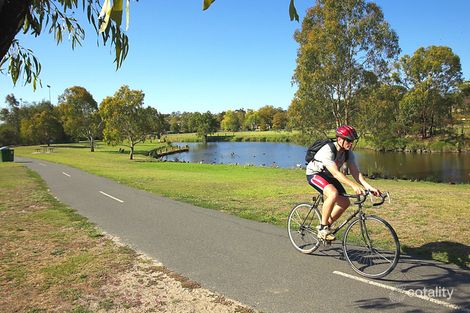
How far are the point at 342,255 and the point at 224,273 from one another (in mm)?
2046

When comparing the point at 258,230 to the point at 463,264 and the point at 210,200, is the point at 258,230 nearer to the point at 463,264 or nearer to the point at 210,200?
the point at 463,264

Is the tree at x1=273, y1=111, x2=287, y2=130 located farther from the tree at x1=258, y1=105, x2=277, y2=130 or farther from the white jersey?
the white jersey

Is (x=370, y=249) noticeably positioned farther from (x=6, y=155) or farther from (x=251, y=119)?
(x=251, y=119)

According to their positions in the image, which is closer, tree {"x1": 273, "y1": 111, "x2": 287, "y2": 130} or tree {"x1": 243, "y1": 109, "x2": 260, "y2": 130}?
tree {"x1": 273, "y1": 111, "x2": 287, "y2": 130}

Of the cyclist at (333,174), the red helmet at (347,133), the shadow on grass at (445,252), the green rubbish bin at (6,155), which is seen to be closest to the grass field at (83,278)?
the cyclist at (333,174)

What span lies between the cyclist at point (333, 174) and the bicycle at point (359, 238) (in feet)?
0.51

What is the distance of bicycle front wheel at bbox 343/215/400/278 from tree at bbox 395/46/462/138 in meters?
55.1

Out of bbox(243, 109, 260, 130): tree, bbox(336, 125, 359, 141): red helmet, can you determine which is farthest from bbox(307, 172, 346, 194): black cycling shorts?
bbox(243, 109, 260, 130): tree

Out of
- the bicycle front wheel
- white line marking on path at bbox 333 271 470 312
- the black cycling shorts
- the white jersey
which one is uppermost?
the white jersey

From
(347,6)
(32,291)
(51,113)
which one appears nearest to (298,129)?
(347,6)

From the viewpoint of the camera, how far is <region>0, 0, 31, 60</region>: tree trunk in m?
2.27

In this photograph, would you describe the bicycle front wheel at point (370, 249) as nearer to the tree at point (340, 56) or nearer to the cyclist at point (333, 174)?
the cyclist at point (333, 174)

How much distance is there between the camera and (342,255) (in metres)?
6.27

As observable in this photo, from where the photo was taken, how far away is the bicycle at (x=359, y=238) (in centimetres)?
539
